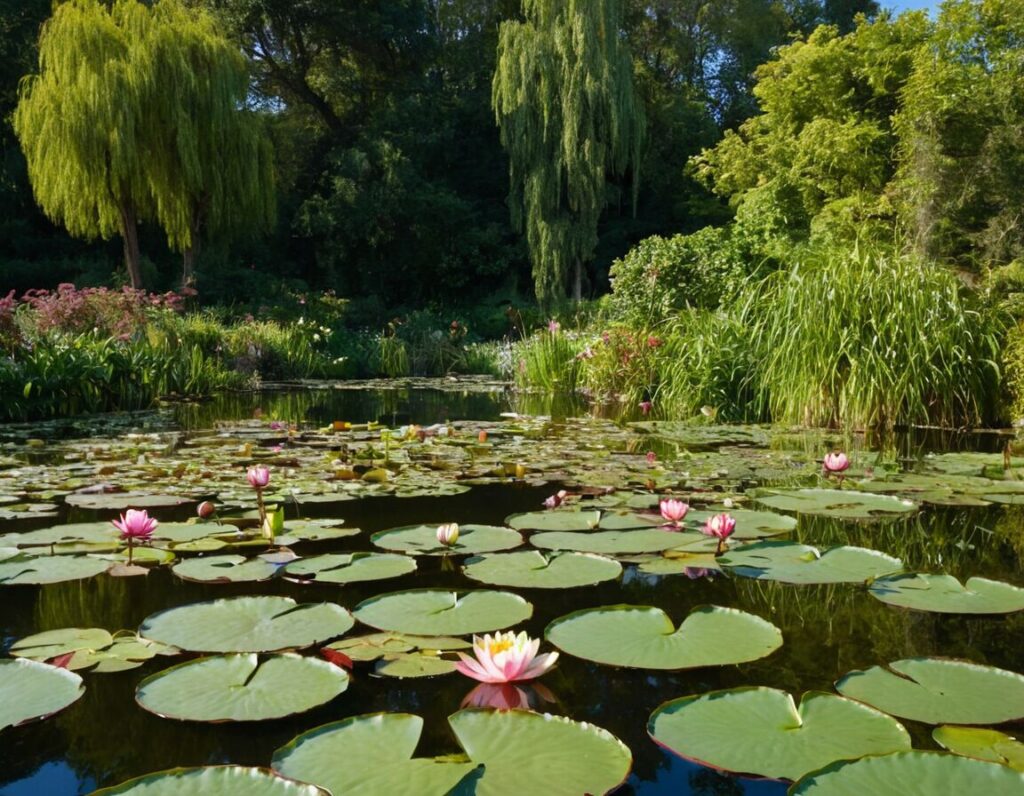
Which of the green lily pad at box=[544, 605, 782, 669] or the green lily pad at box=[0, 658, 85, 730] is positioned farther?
the green lily pad at box=[544, 605, 782, 669]

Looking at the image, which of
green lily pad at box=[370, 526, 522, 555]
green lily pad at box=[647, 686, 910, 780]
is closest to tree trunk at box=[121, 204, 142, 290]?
green lily pad at box=[370, 526, 522, 555]

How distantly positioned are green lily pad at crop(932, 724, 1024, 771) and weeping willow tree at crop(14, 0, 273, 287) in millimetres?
14109

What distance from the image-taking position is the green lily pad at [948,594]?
6.05ft

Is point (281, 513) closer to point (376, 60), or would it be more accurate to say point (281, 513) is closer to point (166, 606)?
point (166, 606)

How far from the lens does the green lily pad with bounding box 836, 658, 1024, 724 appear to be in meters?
1.32

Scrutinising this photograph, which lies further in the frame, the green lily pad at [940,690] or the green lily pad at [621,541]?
the green lily pad at [621,541]

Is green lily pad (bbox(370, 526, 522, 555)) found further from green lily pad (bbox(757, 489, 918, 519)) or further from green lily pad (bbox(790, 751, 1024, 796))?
green lily pad (bbox(790, 751, 1024, 796))

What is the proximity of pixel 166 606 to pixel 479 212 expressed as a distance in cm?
2016

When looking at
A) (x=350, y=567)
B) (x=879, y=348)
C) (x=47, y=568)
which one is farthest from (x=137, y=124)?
(x=350, y=567)

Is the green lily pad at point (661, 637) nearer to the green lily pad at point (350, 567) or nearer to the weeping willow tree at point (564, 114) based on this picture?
the green lily pad at point (350, 567)

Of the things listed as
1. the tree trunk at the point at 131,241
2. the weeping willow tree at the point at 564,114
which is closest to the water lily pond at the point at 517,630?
the tree trunk at the point at 131,241

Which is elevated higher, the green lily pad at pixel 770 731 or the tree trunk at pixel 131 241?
the tree trunk at pixel 131 241

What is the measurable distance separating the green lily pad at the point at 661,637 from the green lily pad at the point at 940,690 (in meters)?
0.20

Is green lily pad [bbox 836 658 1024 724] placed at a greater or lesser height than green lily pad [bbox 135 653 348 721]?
greater
